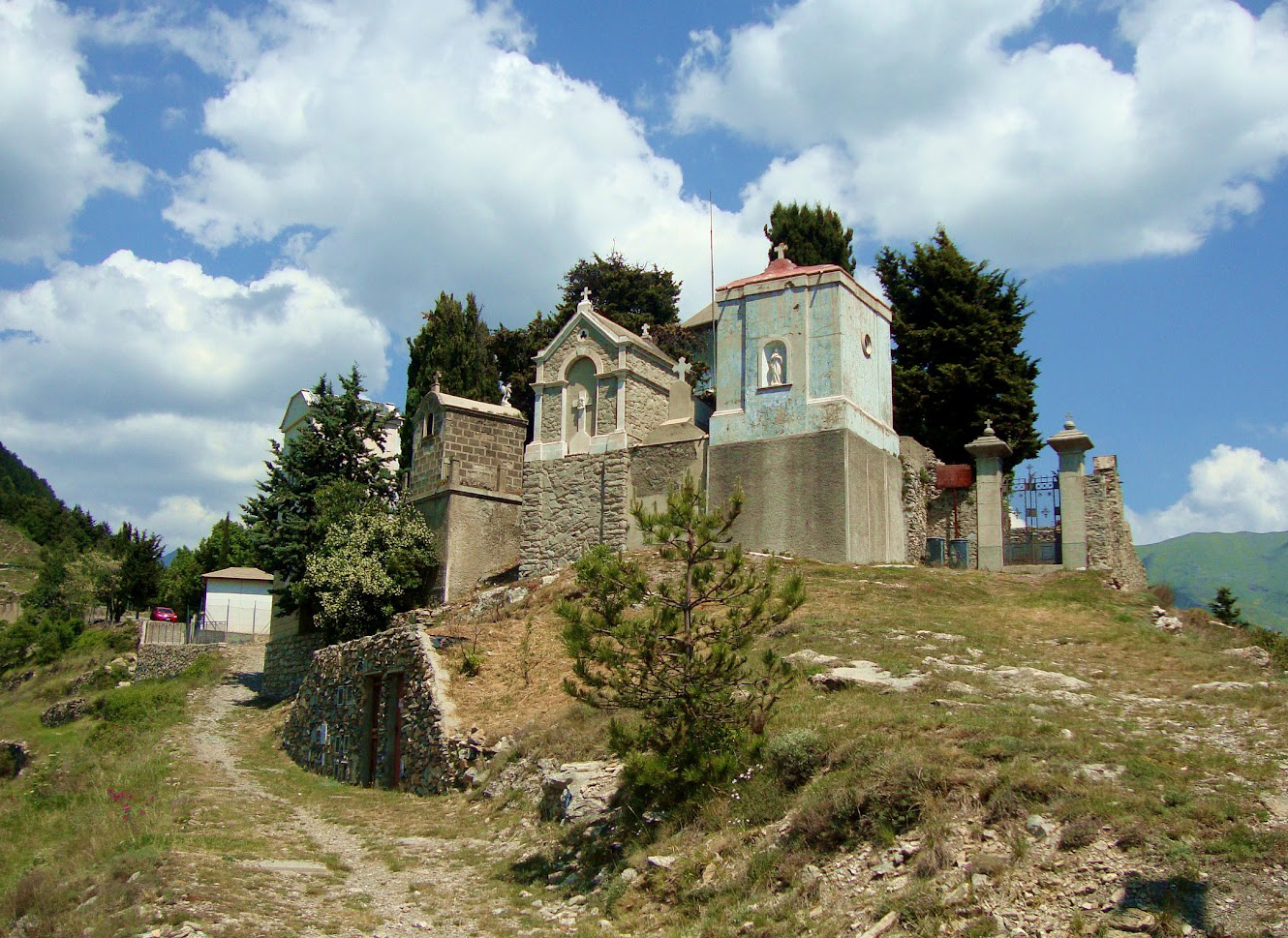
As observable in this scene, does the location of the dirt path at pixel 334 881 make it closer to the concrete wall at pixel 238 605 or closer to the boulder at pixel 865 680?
the boulder at pixel 865 680

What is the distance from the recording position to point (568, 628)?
1115cm

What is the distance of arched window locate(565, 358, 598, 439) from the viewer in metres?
26.8

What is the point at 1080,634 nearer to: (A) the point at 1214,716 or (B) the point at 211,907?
(A) the point at 1214,716

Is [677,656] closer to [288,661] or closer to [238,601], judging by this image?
[288,661]

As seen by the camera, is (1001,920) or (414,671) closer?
(1001,920)

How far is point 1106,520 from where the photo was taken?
23.2 m

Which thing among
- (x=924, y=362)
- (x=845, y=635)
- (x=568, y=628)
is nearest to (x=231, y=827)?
(x=568, y=628)

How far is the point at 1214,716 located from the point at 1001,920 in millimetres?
4814

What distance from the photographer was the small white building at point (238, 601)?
141 ft

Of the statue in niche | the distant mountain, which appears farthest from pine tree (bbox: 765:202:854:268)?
the distant mountain

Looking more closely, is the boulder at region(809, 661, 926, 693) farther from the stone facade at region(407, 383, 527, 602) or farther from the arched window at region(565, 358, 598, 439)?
the stone facade at region(407, 383, 527, 602)

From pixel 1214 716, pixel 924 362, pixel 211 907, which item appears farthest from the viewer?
pixel 924 362

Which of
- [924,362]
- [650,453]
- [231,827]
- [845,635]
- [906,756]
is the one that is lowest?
[231,827]

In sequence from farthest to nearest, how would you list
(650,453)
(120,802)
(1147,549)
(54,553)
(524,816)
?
(1147,549) → (54,553) → (650,453) → (120,802) → (524,816)
